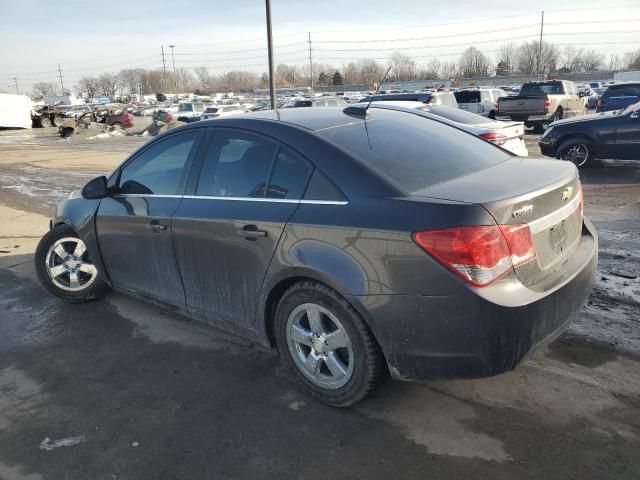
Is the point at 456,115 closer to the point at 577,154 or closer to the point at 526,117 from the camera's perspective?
the point at 577,154

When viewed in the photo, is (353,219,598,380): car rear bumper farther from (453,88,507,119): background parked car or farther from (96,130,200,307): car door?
(453,88,507,119): background parked car

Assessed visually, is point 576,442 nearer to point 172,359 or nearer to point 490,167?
point 490,167

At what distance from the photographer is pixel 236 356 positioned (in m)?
3.83

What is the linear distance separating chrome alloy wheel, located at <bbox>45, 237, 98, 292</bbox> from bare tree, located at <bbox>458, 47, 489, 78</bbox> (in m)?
106

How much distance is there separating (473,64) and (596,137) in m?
103

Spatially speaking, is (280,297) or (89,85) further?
(89,85)

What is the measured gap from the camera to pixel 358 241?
271cm

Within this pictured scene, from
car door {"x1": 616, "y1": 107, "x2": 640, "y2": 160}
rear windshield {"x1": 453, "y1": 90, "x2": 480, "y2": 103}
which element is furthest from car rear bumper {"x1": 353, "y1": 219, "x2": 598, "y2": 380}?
rear windshield {"x1": 453, "y1": 90, "x2": 480, "y2": 103}

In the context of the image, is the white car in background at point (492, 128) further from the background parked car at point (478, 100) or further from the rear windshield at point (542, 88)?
the background parked car at point (478, 100)

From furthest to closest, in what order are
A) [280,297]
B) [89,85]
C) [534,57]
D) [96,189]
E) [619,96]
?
[89,85] < [534,57] < [619,96] < [96,189] < [280,297]

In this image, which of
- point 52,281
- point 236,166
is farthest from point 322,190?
point 52,281

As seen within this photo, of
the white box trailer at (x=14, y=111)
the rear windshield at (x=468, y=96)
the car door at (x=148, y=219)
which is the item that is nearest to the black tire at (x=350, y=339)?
the car door at (x=148, y=219)

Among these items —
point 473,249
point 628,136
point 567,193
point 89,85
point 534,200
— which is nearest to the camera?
point 473,249

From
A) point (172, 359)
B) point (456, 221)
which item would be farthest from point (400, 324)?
point (172, 359)
